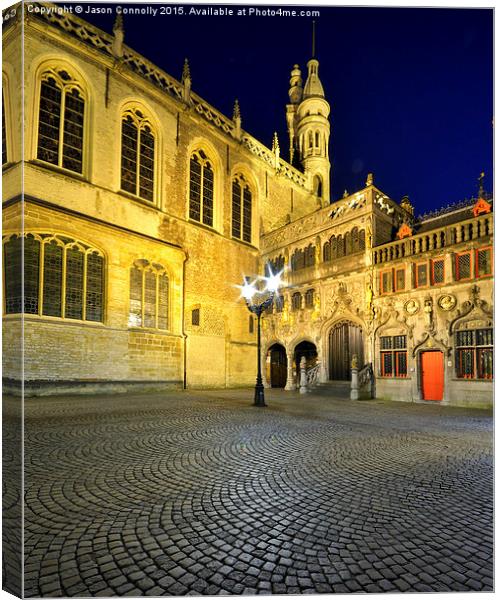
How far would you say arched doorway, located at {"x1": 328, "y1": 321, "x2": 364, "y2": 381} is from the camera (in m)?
15.1

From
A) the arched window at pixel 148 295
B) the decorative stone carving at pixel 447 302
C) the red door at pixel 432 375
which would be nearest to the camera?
the decorative stone carving at pixel 447 302

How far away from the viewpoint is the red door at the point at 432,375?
1234 cm

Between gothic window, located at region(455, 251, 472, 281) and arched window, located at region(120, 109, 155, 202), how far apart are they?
13.6 metres

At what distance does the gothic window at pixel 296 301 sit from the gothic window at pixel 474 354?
794 cm

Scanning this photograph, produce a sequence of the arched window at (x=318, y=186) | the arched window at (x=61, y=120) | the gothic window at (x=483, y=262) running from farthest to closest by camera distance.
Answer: the arched window at (x=318, y=186)
the arched window at (x=61, y=120)
the gothic window at (x=483, y=262)

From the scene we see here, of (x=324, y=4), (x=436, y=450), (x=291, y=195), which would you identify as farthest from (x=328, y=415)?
(x=291, y=195)

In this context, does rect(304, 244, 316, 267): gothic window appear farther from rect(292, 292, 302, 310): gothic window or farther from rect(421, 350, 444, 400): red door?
rect(421, 350, 444, 400): red door

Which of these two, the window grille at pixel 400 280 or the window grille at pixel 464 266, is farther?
the window grille at pixel 400 280

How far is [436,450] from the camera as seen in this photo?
506cm

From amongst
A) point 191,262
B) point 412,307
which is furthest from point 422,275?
point 191,262

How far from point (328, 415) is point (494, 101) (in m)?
7.50

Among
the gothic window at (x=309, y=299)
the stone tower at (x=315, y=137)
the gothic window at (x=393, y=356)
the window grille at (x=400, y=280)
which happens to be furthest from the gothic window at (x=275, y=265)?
the stone tower at (x=315, y=137)

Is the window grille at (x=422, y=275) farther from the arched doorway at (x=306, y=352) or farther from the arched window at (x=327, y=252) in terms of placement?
the arched doorway at (x=306, y=352)

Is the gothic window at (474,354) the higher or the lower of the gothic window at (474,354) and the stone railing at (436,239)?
the lower
